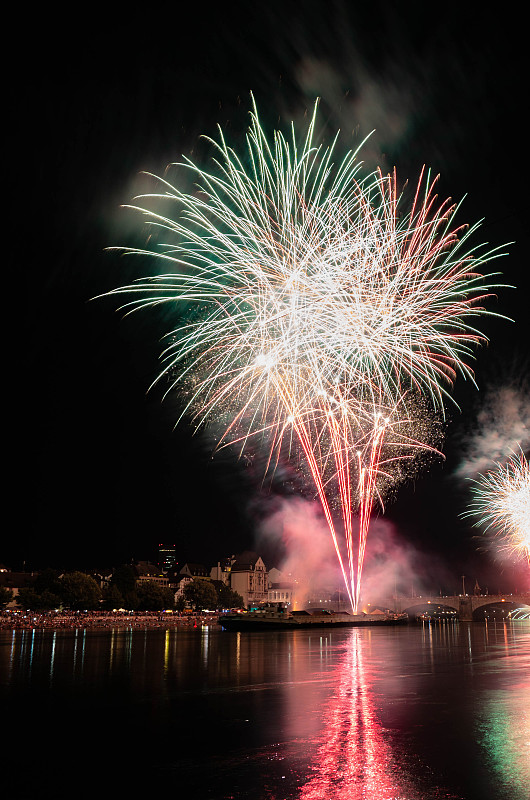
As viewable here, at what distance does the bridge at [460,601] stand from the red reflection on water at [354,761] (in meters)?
109

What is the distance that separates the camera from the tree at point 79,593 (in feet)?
302

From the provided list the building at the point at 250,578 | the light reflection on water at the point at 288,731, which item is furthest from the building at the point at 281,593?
the light reflection on water at the point at 288,731

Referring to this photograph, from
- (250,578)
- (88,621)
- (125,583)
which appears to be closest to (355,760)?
(88,621)

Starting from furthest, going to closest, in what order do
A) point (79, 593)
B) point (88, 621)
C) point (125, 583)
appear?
point (125, 583) < point (79, 593) < point (88, 621)

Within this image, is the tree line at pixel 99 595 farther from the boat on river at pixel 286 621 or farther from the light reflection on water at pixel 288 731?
the light reflection on water at pixel 288 731

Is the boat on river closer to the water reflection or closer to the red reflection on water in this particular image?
the water reflection

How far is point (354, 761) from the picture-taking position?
8.55m

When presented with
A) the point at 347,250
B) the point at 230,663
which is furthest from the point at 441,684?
the point at 347,250

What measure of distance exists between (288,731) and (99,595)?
9016cm

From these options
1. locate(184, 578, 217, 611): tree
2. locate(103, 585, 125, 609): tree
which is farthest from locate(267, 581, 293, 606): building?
locate(103, 585, 125, 609): tree

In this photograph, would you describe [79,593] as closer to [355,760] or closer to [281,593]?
[281,593]

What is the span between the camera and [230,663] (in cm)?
2547

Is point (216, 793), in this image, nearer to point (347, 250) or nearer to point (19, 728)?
point (19, 728)

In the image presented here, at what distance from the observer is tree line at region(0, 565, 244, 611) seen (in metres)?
92.4
